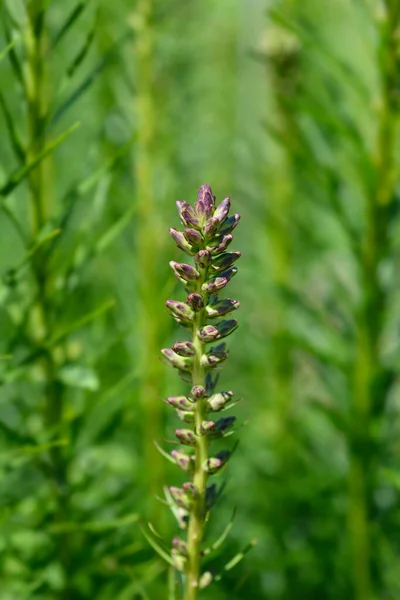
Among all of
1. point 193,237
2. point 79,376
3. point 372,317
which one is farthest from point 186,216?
point 372,317

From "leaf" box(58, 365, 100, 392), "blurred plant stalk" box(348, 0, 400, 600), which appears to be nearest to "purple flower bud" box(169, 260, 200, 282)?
"leaf" box(58, 365, 100, 392)

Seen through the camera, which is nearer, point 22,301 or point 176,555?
point 176,555

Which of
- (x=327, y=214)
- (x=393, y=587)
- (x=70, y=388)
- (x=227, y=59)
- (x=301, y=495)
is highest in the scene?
(x=227, y=59)

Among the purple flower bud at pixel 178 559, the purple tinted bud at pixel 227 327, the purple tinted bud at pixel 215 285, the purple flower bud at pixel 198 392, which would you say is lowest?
the purple flower bud at pixel 178 559

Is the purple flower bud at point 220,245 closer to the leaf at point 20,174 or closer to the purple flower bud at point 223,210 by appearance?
the purple flower bud at point 223,210

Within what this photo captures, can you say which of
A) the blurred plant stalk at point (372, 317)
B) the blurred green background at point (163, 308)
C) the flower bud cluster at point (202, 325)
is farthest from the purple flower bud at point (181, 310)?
the blurred plant stalk at point (372, 317)

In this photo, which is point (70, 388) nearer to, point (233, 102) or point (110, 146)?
point (110, 146)

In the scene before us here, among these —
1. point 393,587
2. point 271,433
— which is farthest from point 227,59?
point 393,587

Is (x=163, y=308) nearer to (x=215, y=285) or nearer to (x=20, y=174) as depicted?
(x=20, y=174)
